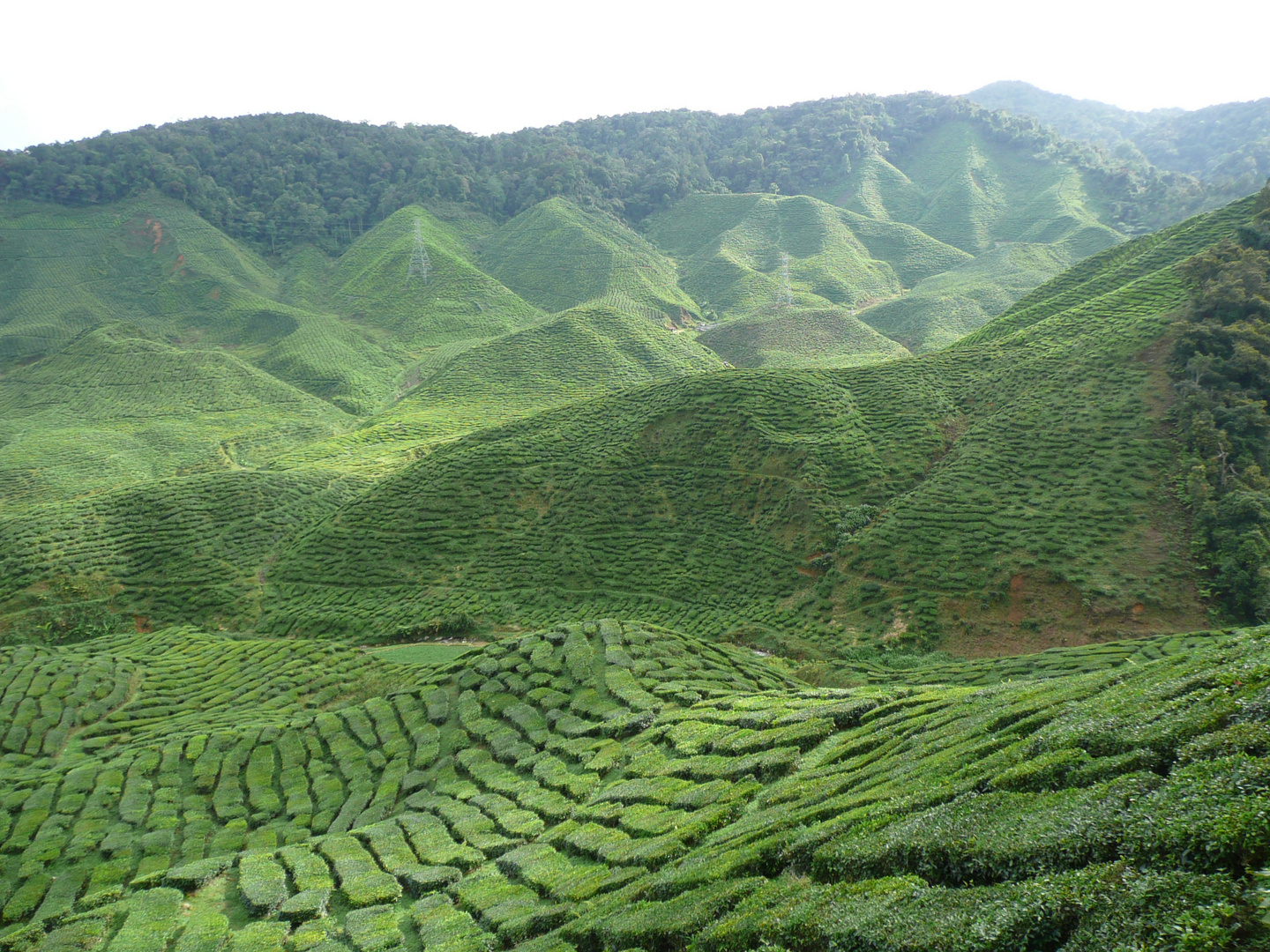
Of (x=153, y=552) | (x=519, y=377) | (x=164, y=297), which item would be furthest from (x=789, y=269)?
(x=153, y=552)

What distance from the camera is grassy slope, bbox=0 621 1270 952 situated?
28.2ft

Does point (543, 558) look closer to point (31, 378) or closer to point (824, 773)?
point (824, 773)

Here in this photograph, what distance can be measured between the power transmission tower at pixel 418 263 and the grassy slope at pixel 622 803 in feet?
393

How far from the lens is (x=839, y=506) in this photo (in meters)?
46.2

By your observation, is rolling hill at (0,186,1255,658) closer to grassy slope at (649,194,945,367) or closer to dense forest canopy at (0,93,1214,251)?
grassy slope at (649,194,945,367)

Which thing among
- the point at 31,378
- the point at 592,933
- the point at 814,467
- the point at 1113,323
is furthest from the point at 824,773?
the point at 31,378

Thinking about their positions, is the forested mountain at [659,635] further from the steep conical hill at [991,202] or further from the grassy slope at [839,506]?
the steep conical hill at [991,202]

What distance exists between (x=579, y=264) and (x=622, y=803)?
477 feet

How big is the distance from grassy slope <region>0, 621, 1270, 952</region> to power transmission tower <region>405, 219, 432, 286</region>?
4715 inches

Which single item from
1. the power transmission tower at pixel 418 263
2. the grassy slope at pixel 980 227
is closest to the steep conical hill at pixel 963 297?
the grassy slope at pixel 980 227

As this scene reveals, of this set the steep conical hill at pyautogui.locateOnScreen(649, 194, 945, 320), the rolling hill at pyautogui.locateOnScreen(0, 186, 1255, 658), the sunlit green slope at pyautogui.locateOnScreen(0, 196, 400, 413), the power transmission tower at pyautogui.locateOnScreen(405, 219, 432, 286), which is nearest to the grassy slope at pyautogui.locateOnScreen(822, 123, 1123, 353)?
the steep conical hill at pyautogui.locateOnScreen(649, 194, 945, 320)

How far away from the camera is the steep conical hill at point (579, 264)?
13988 cm

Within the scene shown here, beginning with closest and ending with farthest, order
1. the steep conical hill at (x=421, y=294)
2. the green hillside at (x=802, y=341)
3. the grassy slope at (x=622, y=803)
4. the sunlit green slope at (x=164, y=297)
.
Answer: the grassy slope at (x=622, y=803), the green hillside at (x=802, y=341), the sunlit green slope at (x=164, y=297), the steep conical hill at (x=421, y=294)

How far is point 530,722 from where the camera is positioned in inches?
1029
